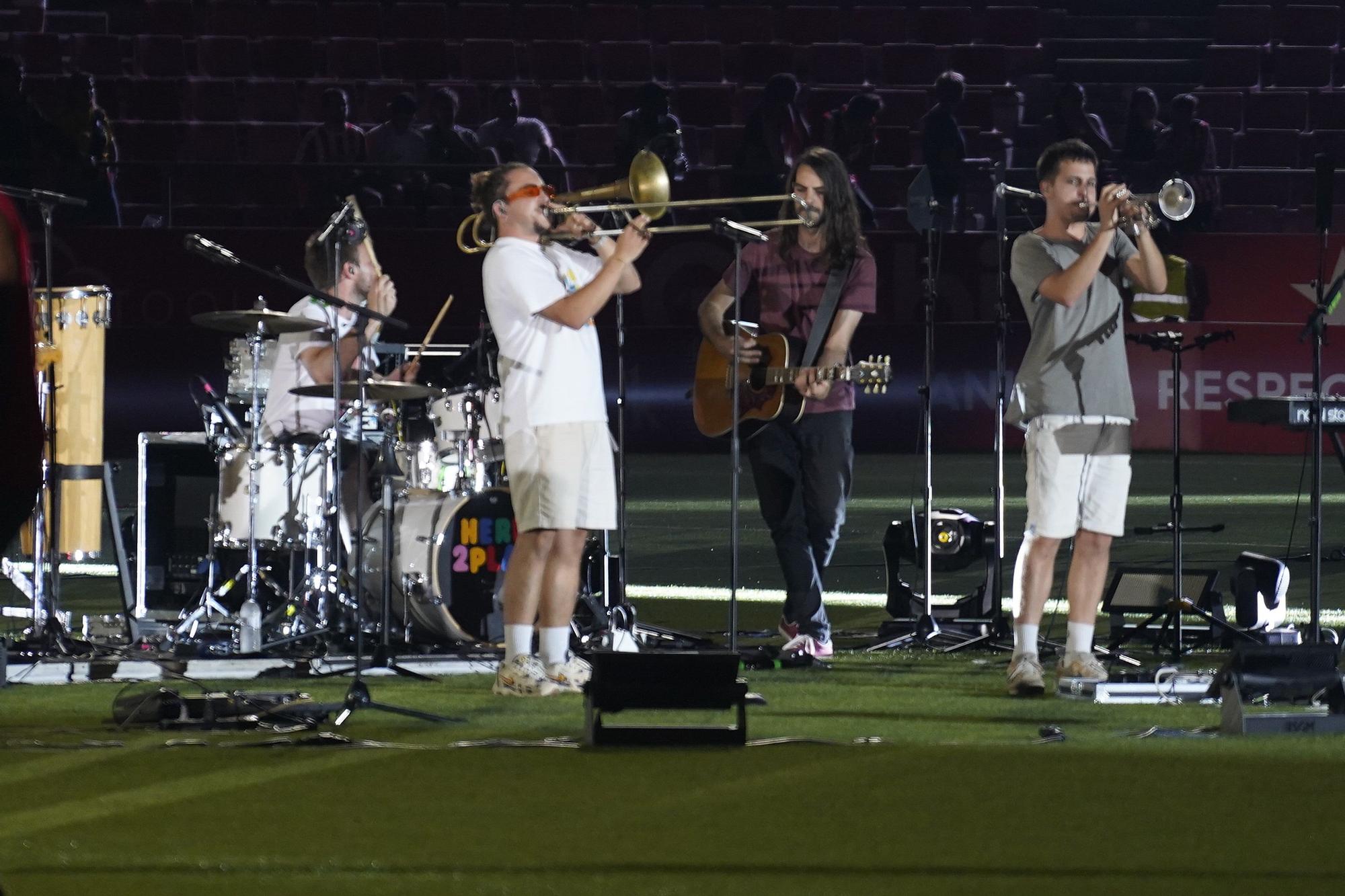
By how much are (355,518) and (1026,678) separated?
10.8 feet

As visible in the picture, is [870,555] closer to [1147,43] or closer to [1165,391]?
[1165,391]

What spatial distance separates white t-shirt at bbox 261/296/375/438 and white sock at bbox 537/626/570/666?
2175 millimetres

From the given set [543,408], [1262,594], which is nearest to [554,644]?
[543,408]

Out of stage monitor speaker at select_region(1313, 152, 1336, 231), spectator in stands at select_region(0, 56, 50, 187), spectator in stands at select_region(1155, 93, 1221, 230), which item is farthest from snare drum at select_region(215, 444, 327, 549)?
spectator in stands at select_region(1155, 93, 1221, 230)

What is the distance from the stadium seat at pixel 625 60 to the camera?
66.5ft

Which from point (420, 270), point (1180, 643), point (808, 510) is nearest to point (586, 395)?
point (808, 510)

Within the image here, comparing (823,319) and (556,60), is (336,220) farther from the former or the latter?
(556,60)

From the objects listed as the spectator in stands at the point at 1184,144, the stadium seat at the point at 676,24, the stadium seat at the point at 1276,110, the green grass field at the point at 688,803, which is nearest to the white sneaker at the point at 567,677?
the green grass field at the point at 688,803

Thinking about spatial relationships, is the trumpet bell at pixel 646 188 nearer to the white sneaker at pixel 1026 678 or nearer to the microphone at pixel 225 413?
the white sneaker at pixel 1026 678

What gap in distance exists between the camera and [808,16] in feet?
67.3

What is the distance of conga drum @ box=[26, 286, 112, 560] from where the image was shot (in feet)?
30.6

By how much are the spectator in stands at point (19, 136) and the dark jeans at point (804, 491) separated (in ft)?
32.4

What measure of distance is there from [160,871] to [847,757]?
2160 millimetres

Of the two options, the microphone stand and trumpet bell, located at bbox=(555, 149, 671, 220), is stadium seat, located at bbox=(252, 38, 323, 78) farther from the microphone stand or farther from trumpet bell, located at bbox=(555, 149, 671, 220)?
trumpet bell, located at bbox=(555, 149, 671, 220)
